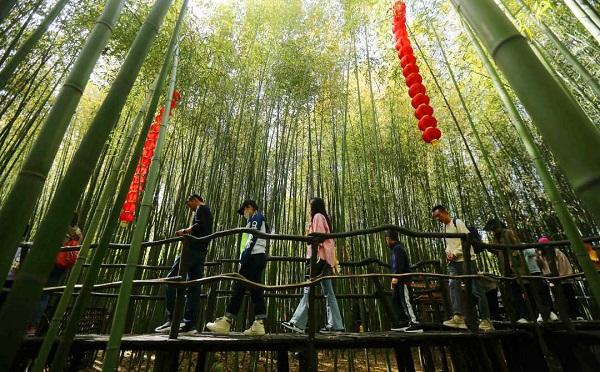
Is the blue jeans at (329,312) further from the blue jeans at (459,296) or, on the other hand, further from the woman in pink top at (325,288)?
the blue jeans at (459,296)

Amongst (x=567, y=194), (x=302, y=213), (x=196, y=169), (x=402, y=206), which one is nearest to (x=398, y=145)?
(x=402, y=206)

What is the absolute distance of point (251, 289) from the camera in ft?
8.24

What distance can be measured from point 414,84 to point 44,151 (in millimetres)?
3879

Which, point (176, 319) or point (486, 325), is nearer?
point (176, 319)

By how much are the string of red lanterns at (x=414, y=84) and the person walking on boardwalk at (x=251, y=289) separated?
86.9 inches

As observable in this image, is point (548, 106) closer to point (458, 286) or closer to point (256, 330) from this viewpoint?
Result: point (256, 330)

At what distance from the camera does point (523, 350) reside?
2.72 meters

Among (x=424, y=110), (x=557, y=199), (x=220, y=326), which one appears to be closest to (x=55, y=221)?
(x=557, y=199)

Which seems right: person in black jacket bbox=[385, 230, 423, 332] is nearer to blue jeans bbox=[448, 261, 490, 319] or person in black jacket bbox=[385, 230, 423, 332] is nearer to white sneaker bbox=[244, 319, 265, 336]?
blue jeans bbox=[448, 261, 490, 319]

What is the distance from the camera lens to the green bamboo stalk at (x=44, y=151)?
546 mm

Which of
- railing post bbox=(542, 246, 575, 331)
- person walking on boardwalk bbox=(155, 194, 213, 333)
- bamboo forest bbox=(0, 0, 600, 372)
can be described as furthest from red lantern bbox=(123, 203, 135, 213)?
railing post bbox=(542, 246, 575, 331)

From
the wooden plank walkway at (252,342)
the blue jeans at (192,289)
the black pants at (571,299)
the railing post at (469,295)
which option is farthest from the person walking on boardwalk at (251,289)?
the black pants at (571,299)

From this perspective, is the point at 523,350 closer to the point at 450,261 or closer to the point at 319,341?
the point at 450,261

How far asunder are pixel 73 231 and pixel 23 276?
3375 millimetres
